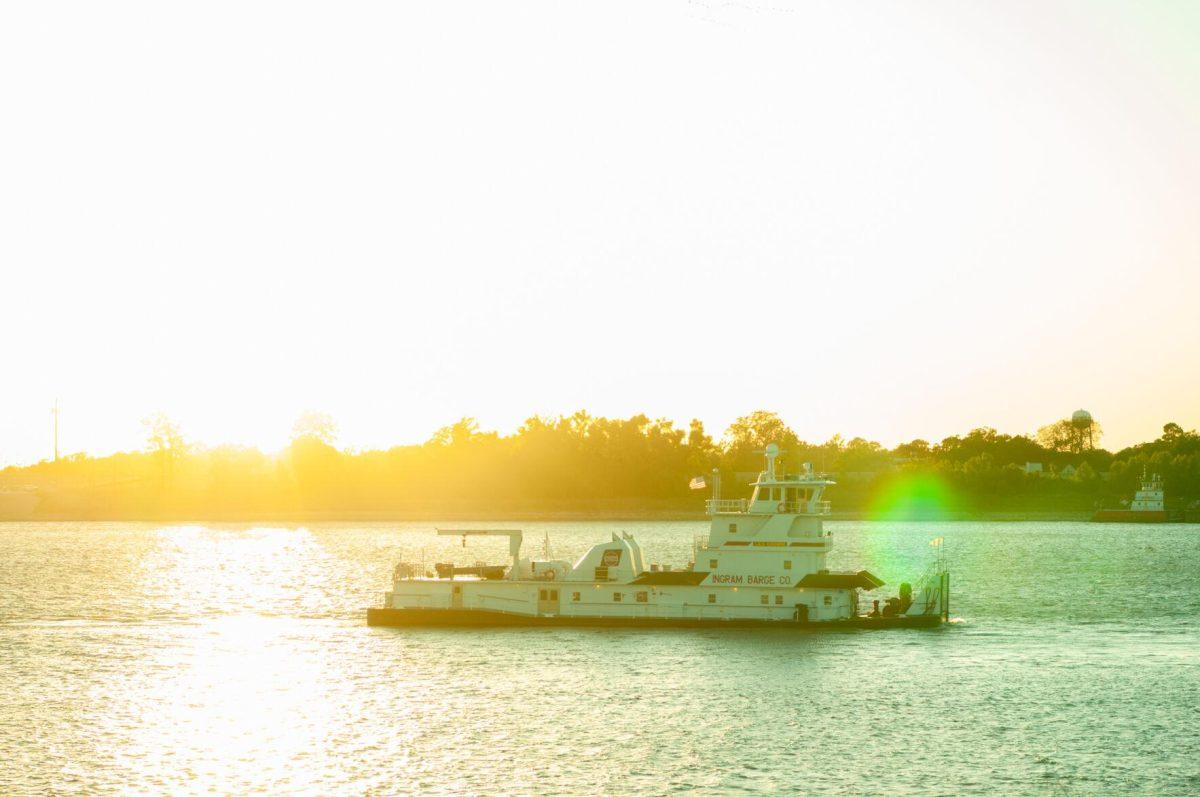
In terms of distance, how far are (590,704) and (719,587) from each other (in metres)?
17.3

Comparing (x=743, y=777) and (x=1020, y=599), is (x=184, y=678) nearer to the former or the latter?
(x=743, y=777)

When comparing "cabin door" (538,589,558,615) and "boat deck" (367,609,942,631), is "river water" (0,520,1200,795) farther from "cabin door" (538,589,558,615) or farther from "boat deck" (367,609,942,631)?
"cabin door" (538,589,558,615)

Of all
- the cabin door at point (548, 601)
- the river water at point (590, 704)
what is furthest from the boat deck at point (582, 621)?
the river water at point (590, 704)

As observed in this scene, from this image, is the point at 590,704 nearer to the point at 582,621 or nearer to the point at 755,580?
the point at 582,621

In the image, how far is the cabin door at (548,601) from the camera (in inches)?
2758

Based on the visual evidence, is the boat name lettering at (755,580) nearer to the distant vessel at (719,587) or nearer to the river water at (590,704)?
the distant vessel at (719,587)

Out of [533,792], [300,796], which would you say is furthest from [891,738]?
[300,796]

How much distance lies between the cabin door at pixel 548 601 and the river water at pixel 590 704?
1.79 meters

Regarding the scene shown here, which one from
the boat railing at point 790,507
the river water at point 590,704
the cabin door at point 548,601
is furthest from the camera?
the cabin door at point 548,601

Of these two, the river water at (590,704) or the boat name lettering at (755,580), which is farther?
the boat name lettering at (755,580)

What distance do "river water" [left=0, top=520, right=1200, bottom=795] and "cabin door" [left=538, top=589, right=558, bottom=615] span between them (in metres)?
1.79

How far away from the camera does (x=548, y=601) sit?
230ft

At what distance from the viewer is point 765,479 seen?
67812mm

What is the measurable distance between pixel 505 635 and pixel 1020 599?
4342 centimetres
